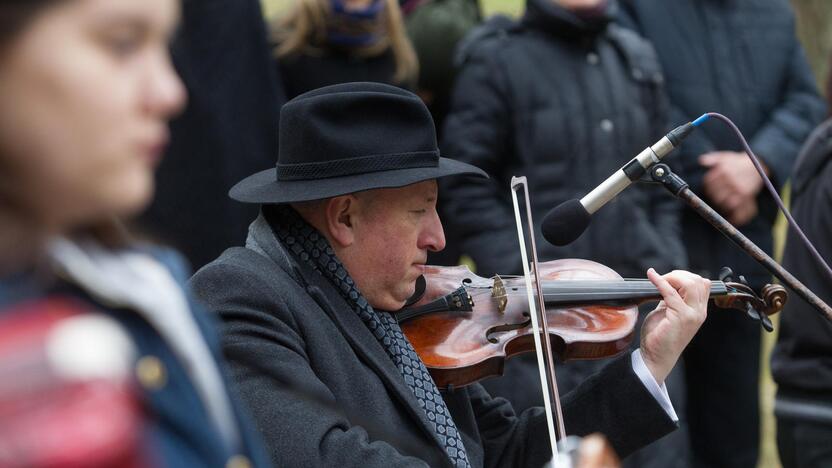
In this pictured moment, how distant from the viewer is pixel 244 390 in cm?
217

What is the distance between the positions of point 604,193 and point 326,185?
20.4 inches

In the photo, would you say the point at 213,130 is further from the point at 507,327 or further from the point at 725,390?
the point at 725,390

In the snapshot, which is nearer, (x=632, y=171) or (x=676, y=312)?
(x=632, y=171)

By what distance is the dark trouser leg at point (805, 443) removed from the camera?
3537 millimetres

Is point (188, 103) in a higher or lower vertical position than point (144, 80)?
lower

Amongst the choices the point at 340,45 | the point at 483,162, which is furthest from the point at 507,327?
the point at 340,45

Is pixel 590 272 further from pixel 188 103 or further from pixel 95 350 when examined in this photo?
pixel 95 350

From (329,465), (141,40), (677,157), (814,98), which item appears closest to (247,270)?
(329,465)

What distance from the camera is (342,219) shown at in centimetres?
246

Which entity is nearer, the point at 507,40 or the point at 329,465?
the point at 329,465

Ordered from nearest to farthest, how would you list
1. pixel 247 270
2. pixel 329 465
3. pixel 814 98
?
pixel 329 465, pixel 247 270, pixel 814 98

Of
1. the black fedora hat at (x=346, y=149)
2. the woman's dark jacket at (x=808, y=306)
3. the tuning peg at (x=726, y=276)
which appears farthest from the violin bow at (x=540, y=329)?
the woman's dark jacket at (x=808, y=306)

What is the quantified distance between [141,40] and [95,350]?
30 centimetres

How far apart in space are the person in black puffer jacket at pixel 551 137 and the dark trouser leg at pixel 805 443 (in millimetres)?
524
